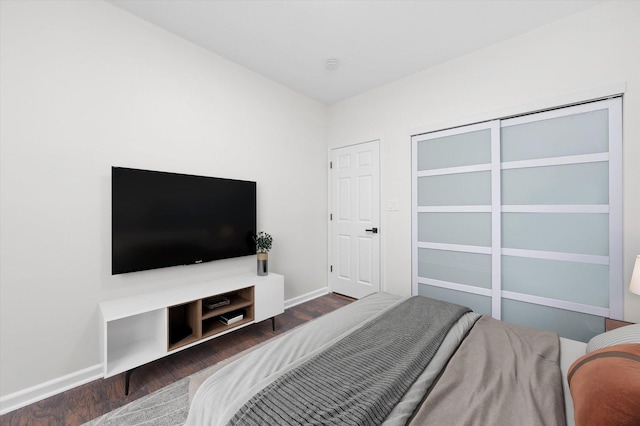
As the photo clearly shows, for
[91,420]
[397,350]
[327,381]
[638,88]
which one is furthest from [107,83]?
[638,88]

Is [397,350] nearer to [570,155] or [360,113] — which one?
[570,155]

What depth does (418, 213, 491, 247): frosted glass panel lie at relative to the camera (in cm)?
265

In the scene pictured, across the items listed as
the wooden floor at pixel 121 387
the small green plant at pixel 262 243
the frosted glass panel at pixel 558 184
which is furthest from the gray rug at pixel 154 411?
the frosted glass panel at pixel 558 184

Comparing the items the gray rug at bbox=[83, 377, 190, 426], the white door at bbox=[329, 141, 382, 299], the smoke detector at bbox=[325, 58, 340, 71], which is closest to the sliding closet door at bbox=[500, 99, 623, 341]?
the white door at bbox=[329, 141, 382, 299]

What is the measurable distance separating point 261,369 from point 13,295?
1813 mm

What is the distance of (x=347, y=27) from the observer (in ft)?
7.57

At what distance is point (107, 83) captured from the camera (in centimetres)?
202

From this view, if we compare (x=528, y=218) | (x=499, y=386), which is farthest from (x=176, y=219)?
(x=528, y=218)

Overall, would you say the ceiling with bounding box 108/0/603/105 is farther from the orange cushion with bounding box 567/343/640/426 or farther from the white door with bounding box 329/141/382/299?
the orange cushion with bounding box 567/343/640/426

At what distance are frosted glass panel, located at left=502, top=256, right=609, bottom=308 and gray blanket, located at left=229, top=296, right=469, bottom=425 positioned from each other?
150 centimetres

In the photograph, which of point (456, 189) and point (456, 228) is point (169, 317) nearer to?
point (456, 228)

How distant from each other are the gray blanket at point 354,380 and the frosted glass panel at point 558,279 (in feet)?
4.91

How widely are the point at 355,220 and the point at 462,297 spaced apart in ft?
5.11

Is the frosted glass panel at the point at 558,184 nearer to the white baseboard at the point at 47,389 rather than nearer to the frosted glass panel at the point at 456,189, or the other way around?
the frosted glass panel at the point at 456,189
